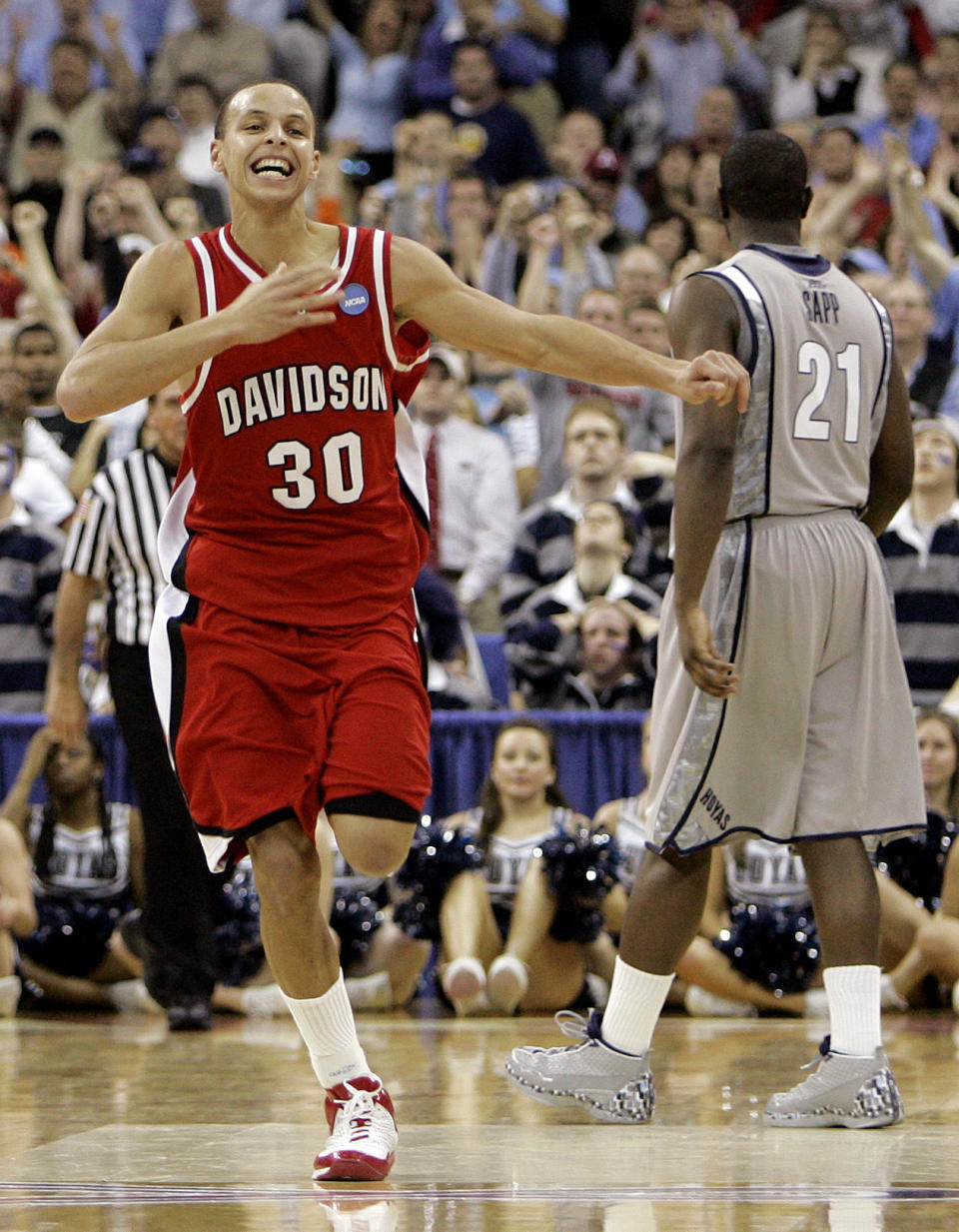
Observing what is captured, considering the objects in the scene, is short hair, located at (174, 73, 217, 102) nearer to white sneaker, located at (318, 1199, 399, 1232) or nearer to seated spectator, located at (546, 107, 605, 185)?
seated spectator, located at (546, 107, 605, 185)

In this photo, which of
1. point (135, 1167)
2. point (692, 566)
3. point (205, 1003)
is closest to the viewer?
point (135, 1167)

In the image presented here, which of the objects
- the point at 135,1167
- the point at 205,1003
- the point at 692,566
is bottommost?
the point at 205,1003

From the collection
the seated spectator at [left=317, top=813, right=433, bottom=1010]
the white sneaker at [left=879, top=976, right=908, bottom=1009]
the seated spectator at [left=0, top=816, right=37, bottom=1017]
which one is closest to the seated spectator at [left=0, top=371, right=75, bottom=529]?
the seated spectator at [left=0, top=816, right=37, bottom=1017]

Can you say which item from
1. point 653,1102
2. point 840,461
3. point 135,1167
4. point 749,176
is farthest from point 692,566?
point 135,1167

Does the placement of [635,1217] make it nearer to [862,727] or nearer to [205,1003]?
[862,727]

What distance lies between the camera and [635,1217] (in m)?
3.06

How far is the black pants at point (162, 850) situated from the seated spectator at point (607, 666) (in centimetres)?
176

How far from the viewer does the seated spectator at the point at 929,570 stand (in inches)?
287

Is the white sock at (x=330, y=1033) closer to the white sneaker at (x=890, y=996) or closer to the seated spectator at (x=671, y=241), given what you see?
the white sneaker at (x=890, y=996)

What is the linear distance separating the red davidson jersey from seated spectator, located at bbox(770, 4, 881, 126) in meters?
8.57

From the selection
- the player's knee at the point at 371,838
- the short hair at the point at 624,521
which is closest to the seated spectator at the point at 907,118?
the short hair at the point at 624,521

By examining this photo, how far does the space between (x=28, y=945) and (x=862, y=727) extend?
151 inches

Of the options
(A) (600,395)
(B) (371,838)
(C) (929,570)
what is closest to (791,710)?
(B) (371,838)

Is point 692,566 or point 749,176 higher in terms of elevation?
point 749,176
